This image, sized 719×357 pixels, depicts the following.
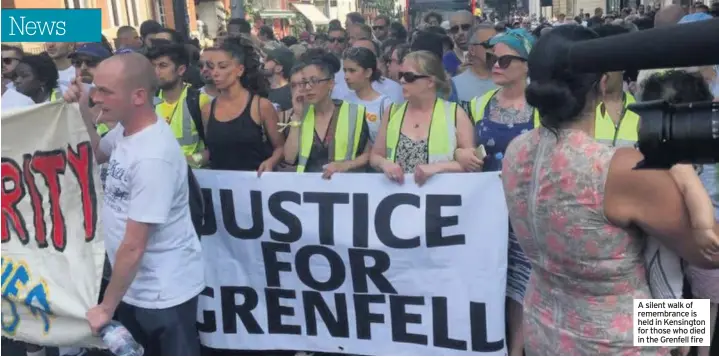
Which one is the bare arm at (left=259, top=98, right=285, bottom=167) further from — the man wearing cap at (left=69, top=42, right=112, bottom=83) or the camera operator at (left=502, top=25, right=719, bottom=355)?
the camera operator at (left=502, top=25, right=719, bottom=355)

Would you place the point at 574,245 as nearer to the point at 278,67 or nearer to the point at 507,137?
the point at 507,137

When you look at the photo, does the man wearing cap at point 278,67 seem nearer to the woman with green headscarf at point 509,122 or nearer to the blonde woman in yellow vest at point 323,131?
the blonde woman in yellow vest at point 323,131

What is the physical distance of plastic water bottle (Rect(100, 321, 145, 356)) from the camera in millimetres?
2865

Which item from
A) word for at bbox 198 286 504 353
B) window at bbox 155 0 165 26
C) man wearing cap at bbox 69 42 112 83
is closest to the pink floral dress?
word for at bbox 198 286 504 353

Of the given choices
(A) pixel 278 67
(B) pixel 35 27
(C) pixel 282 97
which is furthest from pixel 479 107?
(B) pixel 35 27

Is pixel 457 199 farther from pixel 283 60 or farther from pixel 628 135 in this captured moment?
pixel 283 60

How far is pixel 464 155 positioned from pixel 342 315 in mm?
1059

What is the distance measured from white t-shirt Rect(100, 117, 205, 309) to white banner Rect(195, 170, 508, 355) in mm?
715

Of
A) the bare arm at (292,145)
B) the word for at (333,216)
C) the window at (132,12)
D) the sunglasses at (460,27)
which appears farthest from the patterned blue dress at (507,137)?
the window at (132,12)

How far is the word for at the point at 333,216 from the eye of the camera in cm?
355

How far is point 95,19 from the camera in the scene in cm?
869

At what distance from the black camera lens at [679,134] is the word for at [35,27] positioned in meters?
6.60

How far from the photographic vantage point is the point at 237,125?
4.25 metres

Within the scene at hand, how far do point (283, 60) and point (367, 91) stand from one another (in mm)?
1498
